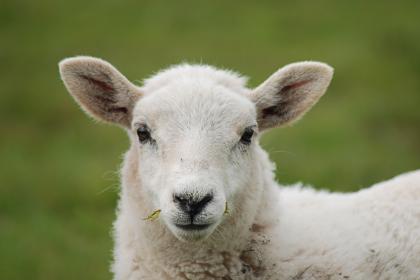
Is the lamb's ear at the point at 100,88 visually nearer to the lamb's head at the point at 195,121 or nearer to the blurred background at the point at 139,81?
the lamb's head at the point at 195,121

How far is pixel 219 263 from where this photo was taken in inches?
211

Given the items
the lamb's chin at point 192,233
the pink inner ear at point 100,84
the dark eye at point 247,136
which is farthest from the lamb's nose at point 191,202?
the pink inner ear at point 100,84

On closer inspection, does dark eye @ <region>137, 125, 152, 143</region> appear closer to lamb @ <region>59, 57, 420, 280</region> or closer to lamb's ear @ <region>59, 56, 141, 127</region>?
lamb @ <region>59, 57, 420, 280</region>

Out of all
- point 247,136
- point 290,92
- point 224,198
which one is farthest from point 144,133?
point 290,92

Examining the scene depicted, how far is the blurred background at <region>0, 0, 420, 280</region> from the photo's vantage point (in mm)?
10586

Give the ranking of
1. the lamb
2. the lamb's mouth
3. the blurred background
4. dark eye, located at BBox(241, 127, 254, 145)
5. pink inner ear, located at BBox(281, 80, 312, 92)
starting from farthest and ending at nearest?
the blurred background < pink inner ear, located at BBox(281, 80, 312, 92) < dark eye, located at BBox(241, 127, 254, 145) < the lamb < the lamb's mouth

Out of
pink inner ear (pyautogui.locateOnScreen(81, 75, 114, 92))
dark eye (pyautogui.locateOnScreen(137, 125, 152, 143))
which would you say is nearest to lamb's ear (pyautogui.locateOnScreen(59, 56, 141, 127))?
pink inner ear (pyautogui.locateOnScreen(81, 75, 114, 92))

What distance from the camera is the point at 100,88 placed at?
234 inches

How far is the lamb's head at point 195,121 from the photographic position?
489cm

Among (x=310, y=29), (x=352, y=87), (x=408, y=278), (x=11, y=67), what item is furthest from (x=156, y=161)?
(x=310, y=29)

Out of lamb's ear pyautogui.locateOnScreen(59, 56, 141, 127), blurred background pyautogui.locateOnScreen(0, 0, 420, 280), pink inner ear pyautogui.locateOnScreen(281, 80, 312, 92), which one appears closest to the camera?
lamb's ear pyautogui.locateOnScreen(59, 56, 141, 127)

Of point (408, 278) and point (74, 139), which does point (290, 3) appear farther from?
point (408, 278)

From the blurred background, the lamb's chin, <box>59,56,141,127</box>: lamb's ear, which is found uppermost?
the blurred background

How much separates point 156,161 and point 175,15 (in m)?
17.4
